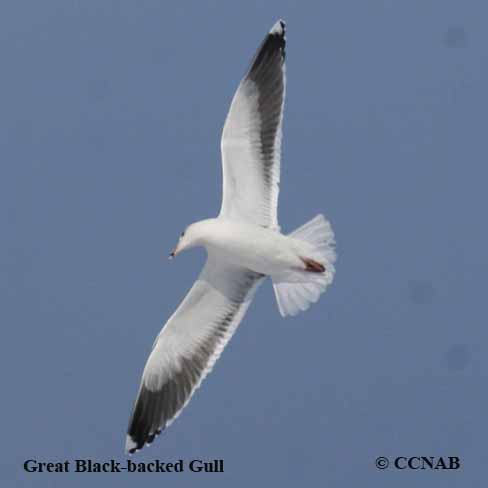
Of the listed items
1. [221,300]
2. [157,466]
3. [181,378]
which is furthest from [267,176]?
[157,466]

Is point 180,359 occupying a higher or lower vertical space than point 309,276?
lower

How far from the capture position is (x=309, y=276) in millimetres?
7055

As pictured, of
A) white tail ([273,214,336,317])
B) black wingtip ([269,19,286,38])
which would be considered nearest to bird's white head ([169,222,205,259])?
white tail ([273,214,336,317])

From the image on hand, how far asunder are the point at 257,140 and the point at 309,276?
756mm

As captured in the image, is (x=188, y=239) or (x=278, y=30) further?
(x=278, y=30)

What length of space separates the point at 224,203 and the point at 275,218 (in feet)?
0.92

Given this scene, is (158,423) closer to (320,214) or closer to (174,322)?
(174,322)

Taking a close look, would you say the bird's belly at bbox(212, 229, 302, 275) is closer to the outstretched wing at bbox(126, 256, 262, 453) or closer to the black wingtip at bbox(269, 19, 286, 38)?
the outstretched wing at bbox(126, 256, 262, 453)

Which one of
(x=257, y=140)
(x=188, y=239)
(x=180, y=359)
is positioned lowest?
(x=180, y=359)

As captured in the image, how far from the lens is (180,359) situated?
714 centimetres

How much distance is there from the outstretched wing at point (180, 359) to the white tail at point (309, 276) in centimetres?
30

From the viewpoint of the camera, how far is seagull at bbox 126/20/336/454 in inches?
280

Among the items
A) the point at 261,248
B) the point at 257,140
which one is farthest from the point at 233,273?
the point at 257,140

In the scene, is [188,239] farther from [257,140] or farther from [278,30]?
[278,30]
